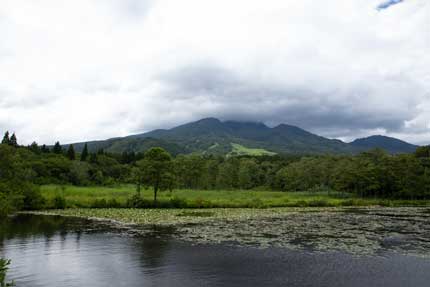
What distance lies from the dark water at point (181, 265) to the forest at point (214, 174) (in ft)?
89.4

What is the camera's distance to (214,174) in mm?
116125

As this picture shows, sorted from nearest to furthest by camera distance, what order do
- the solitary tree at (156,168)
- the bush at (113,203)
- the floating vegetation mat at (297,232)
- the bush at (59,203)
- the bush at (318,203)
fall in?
1. the floating vegetation mat at (297,232)
2. the bush at (59,203)
3. the bush at (113,203)
4. the solitary tree at (156,168)
5. the bush at (318,203)

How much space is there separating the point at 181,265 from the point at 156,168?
4255 cm

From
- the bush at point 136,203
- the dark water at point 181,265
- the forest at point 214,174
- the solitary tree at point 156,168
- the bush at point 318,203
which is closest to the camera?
the dark water at point 181,265

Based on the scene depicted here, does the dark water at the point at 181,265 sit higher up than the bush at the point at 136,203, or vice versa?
the bush at the point at 136,203

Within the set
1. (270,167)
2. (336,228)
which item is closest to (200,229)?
(336,228)

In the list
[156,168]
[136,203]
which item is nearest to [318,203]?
[156,168]

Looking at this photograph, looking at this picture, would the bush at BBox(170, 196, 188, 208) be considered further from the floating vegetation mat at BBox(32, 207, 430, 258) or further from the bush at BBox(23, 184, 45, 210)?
the bush at BBox(23, 184, 45, 210)

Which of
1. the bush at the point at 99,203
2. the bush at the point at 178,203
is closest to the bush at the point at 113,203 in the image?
the bush at the point at 99,203

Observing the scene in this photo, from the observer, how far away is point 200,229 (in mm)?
37688

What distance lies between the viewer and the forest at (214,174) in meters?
58.4

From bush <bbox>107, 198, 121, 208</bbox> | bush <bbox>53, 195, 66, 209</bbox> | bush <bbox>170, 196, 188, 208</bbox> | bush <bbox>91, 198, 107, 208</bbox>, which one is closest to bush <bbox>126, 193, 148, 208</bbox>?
bush <bbox>107, 198, 121, 208</bbox>

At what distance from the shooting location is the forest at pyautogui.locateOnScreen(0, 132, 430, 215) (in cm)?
5841

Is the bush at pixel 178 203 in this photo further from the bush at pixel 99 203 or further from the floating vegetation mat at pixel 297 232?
the floating vegetation mat at pixel 297 232
